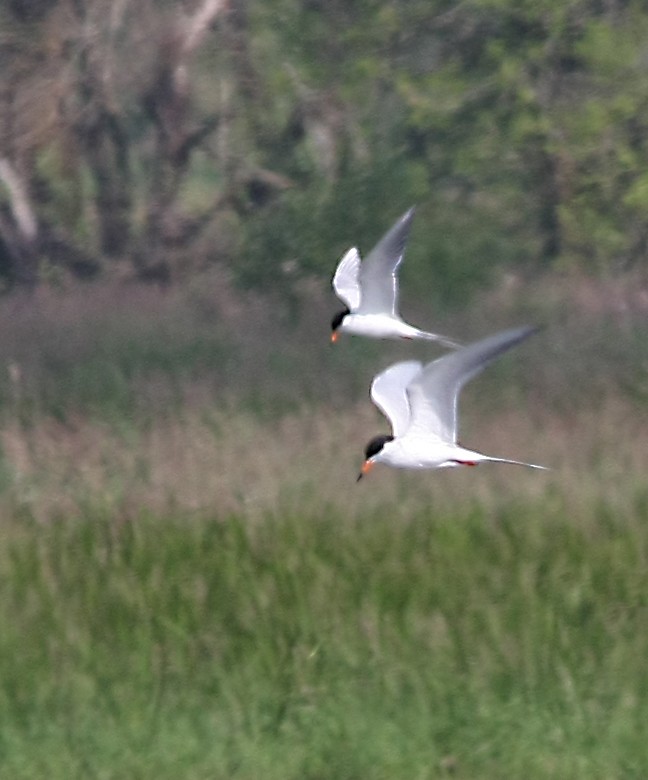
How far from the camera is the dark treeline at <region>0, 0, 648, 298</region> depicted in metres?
13.3

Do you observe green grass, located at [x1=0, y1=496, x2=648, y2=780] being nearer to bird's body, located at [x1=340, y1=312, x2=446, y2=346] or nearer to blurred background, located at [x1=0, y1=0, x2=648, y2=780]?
blurred background, located at [x1=0, y1=0, x2=648, y2=780]

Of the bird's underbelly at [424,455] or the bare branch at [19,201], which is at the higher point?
the bare branch at [19,201]

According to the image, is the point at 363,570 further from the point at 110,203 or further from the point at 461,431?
the point at 110,203

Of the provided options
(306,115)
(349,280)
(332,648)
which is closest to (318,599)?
(332,648)

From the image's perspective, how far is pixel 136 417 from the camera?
7.63 m

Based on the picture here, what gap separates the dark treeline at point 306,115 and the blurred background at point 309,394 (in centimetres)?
3

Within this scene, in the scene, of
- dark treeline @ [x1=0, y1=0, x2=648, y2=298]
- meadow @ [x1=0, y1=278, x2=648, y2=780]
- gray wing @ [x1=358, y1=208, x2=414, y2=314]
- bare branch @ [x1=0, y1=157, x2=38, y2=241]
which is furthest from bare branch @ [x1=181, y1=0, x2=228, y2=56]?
gray wing @ [x1=358, y1=208, x2=414, y2=314]

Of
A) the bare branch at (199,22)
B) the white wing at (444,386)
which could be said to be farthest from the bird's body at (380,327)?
the bare branch at (199,22)

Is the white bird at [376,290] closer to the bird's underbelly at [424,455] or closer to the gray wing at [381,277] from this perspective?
the gray wing at [381,277]

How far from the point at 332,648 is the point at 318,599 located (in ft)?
0.67

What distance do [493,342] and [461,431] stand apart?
2.56 metres

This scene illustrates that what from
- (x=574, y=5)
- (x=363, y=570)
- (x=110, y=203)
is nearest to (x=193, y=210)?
(x=110, y=203)

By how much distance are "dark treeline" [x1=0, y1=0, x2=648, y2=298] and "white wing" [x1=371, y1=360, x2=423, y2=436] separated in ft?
23.5

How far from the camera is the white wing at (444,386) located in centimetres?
469
